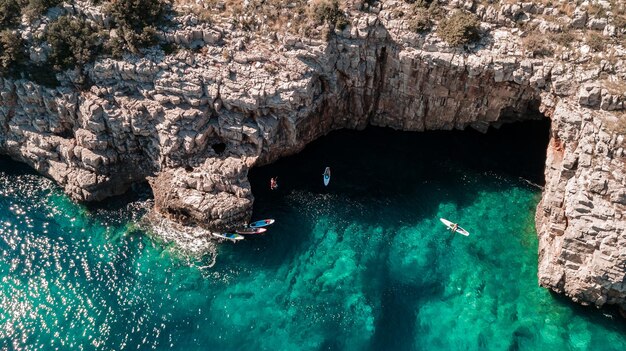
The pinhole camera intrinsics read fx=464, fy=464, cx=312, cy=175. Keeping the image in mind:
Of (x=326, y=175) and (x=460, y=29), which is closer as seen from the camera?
(x=460, y=29)

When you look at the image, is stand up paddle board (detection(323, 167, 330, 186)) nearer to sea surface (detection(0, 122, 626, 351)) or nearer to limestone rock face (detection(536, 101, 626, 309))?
sea surface (detection(0, 122, 626, 351))

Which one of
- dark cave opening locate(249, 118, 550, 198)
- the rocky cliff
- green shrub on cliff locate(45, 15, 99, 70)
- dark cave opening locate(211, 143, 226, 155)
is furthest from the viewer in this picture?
dark cave opening locate(249, 118, 550, 198)

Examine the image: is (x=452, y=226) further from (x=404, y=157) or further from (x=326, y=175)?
(x=326, y=175)

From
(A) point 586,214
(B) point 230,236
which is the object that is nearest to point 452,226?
(A) point 586,214

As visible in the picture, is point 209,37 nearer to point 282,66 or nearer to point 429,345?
point 282,66

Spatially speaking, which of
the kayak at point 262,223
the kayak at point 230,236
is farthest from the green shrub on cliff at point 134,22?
the kayak at point 262,223

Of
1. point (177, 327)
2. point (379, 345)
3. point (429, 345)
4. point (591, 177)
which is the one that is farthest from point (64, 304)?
point (591, 177)

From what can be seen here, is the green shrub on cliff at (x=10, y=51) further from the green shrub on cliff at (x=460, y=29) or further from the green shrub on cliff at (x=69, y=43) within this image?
the green shrub on cliff at (x=460, y=29)

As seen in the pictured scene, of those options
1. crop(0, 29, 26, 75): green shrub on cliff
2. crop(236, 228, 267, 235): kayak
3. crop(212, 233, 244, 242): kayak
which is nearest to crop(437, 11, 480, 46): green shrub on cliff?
crop(236, 228, 267, 235): kayak
